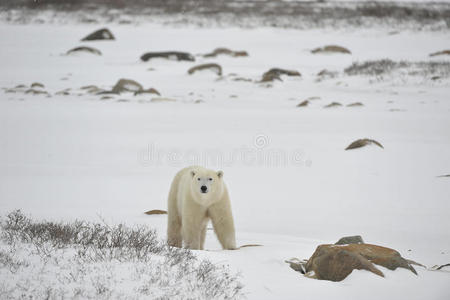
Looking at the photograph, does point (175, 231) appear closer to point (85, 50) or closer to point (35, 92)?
point (35, 92)

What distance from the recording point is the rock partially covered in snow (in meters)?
4.19

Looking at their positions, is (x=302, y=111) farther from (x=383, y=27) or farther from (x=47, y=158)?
(x=383, y=27)

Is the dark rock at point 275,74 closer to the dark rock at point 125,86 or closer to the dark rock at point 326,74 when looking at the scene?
the dark rock at point 326,74

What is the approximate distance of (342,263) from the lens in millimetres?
4207

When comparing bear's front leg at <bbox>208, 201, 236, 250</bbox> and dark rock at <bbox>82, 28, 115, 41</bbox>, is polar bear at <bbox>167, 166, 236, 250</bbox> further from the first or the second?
dark rock at <bbox>82, 28, 115, 41</bbox>

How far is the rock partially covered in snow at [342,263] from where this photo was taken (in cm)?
419

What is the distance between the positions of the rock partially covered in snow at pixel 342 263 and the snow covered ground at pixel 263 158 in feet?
0.27

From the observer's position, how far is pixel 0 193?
823 centimetres

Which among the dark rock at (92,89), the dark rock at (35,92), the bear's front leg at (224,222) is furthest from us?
the dark rock at (92,89)

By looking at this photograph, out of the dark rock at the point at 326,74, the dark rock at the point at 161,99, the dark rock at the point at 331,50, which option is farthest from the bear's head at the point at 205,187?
the dark rock at the point at 331,50

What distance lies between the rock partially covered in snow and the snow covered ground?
8 centimetres

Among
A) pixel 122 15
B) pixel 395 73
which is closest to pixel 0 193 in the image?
pixel 395 73

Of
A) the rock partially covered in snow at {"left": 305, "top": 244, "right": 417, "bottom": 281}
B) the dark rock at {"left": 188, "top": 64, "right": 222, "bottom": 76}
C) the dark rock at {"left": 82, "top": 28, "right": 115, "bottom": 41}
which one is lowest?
the rock partially covered in snow at {"left": 305, "top": 244, "right": 417, "bottom": 281}

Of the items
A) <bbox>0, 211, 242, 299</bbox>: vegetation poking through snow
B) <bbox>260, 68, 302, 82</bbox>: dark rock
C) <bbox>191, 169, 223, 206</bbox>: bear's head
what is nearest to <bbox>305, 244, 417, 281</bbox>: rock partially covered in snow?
<bbox>0, 211, 242, 299</bbox>: vegetation poking through snow
